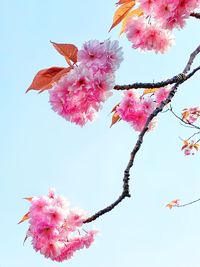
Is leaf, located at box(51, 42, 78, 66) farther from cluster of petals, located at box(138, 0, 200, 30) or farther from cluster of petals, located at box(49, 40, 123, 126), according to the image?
cluster of petals, located at box(138, 0, 200, 30)

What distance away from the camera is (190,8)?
7.22 ft

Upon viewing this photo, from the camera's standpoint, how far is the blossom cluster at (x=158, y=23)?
7.20 ft

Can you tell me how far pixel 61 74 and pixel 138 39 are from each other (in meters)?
0.97

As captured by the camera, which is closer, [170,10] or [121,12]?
[170,10]

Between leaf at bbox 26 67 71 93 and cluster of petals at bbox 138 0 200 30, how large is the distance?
618 mm

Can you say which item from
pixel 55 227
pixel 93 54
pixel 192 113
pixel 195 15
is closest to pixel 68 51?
pixel 93 54

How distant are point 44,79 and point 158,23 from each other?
740mm

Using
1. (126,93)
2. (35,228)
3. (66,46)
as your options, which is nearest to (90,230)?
(35,228)

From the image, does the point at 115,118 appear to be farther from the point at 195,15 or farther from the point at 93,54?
the point at 93,54

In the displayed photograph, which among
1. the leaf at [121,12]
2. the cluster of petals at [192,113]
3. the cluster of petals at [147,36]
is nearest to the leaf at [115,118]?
the cluster of petals at [147,36]

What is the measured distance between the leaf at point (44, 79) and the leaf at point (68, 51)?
0.18ft

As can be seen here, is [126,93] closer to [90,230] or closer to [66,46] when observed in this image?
[90,230]

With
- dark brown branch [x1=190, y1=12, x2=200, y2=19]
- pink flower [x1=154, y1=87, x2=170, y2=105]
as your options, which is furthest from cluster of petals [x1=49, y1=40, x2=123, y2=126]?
pink flower [x1=154, y1=87, x2=170, y2=105]

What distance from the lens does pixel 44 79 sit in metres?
1.93
